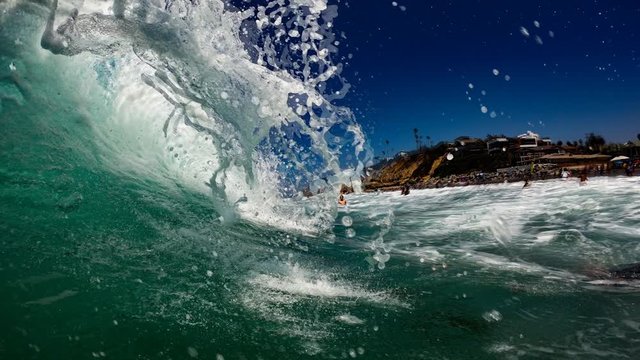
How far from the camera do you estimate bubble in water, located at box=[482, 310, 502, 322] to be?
4352mm

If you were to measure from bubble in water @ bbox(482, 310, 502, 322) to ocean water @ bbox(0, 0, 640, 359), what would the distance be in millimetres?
69

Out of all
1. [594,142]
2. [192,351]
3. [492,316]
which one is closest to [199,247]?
[192,351]

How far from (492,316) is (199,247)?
375 centimetres

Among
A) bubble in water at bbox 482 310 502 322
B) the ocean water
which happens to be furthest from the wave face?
bubble in water at bbox 482 310 502 322

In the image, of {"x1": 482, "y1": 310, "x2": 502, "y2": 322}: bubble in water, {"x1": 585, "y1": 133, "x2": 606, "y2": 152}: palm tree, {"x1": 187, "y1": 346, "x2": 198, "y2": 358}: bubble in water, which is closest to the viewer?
{"x1": 187, "y1": 346, "x2": 198, "y2": 358}: bubble in water

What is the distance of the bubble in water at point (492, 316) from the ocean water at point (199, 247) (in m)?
0.07

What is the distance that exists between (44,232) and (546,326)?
5.39 meters

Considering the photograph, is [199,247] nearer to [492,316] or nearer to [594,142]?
[492,316]

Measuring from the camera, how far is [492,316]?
175 inches

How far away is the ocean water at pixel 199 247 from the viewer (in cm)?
338

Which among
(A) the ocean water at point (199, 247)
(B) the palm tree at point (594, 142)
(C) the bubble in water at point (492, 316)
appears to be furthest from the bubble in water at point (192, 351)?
(B) the palm tree at point (594, 142)

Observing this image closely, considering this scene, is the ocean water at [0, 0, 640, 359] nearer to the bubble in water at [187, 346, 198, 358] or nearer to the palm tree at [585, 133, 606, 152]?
the bubble in water at [187, 346, 198, 358]

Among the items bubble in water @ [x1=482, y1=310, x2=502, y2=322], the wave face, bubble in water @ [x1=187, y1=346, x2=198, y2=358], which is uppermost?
the wave face

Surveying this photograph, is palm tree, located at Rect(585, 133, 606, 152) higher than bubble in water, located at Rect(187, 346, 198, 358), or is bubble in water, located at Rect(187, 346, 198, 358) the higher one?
palm tree, located at Rect(585, 133, 606, 152)
